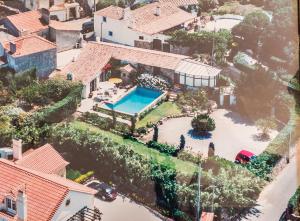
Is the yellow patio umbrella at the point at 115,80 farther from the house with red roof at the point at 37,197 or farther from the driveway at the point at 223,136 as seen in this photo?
the house with red roof at the point at 37,197

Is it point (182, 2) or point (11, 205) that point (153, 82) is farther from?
point (11, 205)

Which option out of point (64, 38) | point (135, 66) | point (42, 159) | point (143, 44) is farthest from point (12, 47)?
point (42, 159)

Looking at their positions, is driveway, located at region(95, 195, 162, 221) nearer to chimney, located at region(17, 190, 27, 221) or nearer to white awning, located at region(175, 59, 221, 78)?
chimney, located at region(17, 190, 27, 221)

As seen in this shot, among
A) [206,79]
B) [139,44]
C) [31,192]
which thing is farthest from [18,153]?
[139,44]

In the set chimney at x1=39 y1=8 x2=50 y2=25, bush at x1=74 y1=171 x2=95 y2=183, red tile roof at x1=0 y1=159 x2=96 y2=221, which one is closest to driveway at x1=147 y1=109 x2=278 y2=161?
bush at x1=74 y1=171 x2=95 y2=183

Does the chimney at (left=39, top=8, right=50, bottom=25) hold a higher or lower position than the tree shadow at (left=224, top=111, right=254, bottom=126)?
A: higher

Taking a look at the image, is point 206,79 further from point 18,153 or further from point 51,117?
point 18,153
